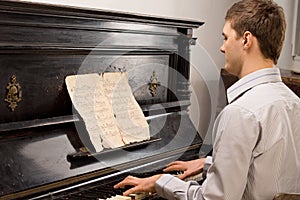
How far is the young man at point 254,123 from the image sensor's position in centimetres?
139

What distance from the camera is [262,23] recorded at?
4.85 ft

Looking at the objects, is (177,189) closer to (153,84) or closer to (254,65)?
(254,65)

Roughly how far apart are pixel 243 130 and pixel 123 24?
1010 millimetres

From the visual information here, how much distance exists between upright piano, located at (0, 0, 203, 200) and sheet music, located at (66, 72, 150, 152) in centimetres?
4

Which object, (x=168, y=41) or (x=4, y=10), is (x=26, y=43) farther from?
(x=168, y=41)

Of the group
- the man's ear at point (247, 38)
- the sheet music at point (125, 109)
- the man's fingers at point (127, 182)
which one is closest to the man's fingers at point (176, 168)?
the sheet music at point (125, 109)

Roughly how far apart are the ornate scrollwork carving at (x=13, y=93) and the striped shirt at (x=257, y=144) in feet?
2.46

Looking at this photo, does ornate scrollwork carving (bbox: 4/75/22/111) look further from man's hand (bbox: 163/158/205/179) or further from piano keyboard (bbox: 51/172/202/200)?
man's hand (bbox: 163/158/205/179)

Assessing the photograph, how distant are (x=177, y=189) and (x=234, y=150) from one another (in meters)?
0.32

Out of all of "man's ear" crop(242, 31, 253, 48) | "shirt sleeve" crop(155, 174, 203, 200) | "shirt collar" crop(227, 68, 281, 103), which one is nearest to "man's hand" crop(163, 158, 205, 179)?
"shirt sleeve" crop(155, 174, 203, 200)

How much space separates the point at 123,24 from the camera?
220 cm

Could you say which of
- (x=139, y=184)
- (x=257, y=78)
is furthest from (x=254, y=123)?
(x=139, y=184)

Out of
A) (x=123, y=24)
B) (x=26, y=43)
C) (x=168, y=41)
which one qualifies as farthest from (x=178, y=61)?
(x=26, y=43)

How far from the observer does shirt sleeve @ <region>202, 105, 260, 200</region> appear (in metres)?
1.38
